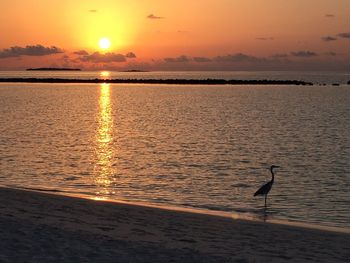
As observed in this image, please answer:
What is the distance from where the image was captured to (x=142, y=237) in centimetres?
1390

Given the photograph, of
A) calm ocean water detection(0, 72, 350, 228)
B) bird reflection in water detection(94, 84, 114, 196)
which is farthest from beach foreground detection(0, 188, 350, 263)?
bird reflection in water detection(94, 84, 114, 196)

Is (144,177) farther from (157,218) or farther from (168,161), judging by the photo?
(157,218)

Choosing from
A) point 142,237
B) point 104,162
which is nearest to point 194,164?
point 104,162

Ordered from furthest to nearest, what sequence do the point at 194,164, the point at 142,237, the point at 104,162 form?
the point at 104,162 → the point at 194,164 → the point at 142,237

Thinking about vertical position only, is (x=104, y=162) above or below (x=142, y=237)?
below

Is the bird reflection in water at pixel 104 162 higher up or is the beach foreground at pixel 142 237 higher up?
the beach foreground at pixel 142 237

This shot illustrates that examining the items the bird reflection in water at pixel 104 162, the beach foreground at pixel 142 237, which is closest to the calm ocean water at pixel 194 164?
the bird reflection in water at pixel 104 162

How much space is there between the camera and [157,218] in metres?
16.8

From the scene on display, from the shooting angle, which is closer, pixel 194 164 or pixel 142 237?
pixel 142 237

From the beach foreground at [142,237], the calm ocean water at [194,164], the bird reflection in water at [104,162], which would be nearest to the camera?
the beach foreground at [142,237]

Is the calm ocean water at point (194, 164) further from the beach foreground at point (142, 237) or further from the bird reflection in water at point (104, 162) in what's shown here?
the beach foreground at point (142, 237)

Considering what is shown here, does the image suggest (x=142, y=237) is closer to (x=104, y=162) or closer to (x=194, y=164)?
(x=194, y=164)

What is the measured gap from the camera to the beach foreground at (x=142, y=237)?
12.0 m

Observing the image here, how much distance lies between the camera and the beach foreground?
39.2 ft
